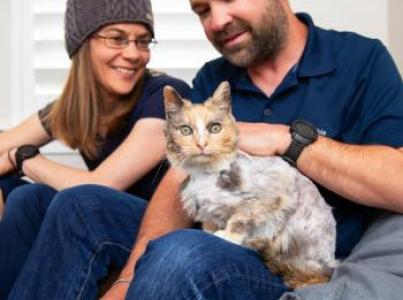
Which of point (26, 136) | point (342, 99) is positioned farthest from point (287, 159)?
point (26, 136)

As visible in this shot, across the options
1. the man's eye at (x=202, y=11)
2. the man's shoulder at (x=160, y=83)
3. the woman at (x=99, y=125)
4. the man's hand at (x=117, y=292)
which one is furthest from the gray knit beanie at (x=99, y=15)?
the man's hand at (x=117, y=292)

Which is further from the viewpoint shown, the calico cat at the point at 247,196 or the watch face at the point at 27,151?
the watch face at the point at 27,151

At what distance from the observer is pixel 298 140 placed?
1.14 m

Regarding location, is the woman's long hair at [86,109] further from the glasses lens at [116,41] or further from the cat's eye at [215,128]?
the cat's eye at [215,128]

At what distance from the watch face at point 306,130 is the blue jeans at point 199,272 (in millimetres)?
288

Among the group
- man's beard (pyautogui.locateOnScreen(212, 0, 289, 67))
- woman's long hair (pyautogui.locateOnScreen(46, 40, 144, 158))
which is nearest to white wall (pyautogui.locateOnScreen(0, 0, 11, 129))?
woman's long hair (pyautogui.locateOnScreen(46, 40, 144, 158))

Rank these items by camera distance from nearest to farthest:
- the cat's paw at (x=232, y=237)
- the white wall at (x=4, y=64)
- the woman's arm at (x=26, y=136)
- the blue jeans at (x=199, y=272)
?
the blue jeans at (x=199, y=272) < the cat's paw at (x=232, y=237) < the woman's arm at (x=26, y=136) < the white wall at (x=4, y=64)

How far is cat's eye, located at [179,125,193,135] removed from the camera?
3.47ft

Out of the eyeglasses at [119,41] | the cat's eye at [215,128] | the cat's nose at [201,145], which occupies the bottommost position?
the cat's nose at [201,145]

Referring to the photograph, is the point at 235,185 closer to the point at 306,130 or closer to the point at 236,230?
the point at 236,230

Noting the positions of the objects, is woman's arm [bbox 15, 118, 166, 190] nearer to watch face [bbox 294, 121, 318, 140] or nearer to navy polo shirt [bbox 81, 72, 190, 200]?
navy polo shirt [bbox 81, 72, 190, 200]

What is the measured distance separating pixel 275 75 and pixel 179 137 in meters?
0.42

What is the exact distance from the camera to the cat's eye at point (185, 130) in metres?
1.06

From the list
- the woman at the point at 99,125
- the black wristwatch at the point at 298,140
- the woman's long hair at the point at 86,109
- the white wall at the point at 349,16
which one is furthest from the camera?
the white wall at the point at 349,16
